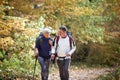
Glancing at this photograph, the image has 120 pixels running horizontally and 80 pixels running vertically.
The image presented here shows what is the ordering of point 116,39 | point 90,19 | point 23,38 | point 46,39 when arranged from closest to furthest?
point 46,39
point 23,38
point 90,19
point 116,39

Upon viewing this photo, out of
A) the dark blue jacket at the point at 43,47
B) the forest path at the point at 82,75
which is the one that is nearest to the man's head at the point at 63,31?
the dark blue jacket at the point at 43,47

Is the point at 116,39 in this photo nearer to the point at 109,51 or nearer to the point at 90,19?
the point at 109,51

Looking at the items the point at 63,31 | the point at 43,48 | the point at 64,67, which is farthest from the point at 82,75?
the point at 63,31

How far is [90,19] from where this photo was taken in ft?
74.1

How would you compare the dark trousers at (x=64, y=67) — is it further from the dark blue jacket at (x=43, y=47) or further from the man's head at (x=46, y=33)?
the man's head at (x=46, y=33)

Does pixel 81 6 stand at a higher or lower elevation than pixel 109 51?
higher

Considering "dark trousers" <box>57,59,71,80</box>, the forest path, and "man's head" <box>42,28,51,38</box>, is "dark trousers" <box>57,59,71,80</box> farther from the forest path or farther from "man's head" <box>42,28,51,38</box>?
the forest path

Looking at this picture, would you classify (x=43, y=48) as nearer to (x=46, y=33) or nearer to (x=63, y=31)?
(x=46, y=33)

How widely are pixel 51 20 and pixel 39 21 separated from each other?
9.21 feet

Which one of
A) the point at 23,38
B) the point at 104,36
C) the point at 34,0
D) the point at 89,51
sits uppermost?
the point at 34,0

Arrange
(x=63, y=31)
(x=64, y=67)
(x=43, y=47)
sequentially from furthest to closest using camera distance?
(x=43, y=47), (x=64, y=67), (x=63, y=31)

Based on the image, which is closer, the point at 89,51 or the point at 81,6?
Result: the point at 81,6

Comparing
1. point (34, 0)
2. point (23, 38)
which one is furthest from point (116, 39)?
point (23, 38)

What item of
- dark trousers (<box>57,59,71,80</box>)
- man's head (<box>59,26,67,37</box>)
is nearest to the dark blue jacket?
dark trousers (<box>57,59,71,80</box>)
